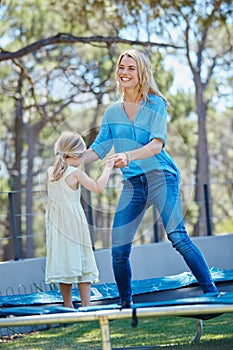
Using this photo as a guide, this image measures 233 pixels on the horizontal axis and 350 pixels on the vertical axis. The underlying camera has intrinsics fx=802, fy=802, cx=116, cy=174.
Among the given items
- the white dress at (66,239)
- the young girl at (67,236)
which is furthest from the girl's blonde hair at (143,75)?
the white dress at (66,239)

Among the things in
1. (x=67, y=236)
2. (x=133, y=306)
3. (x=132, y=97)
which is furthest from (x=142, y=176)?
(x=67, y=236)

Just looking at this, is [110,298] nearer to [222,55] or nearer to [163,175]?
[163,175]

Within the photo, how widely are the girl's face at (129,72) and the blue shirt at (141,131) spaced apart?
11 cm

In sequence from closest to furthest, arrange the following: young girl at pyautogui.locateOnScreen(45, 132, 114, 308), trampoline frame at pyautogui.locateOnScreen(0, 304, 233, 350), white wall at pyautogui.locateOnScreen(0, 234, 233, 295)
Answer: trampoline frame at pyautogui.locateOnScreen(0, 304, 233, 350) < young girl at pyautogui.locateOnScreen(45, 132, 114, 308) < white wall at pyautogui.locateOnScreen(0, 234, 233, 295)

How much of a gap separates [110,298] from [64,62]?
12379mm

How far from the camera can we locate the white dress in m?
4.82

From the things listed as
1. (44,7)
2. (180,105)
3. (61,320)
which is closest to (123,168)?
(61,320)

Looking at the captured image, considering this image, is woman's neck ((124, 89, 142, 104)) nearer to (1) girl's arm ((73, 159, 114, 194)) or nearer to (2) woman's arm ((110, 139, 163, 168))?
Result: (2) woman's arm ((110, 139, 163, 168))

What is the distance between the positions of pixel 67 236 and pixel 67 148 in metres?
0.63

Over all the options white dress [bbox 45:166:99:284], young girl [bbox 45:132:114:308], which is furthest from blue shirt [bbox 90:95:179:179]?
white dress [bbox 45:166:99:284]

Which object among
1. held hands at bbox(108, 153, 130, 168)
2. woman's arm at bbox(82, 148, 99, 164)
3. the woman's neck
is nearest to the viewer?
held hands at bbox(108, 153, 130, 168)

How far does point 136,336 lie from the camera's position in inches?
214

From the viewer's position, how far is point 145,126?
3855mm

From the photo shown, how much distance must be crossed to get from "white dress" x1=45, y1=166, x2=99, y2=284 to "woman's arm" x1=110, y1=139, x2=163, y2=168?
1.14m
